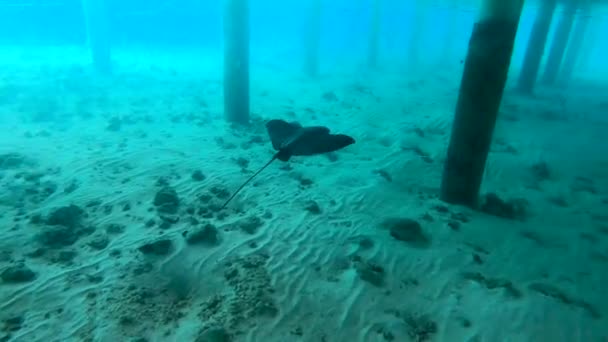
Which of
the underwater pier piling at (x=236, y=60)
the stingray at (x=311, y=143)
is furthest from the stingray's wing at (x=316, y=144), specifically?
the underwater pier piling at (x=236, y=60)

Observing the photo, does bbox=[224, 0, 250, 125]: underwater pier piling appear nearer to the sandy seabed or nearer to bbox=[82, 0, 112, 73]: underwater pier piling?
the sandy seabed

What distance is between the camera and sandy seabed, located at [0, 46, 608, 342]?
4.56 m

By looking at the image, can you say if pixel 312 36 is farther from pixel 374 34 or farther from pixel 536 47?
pixel 536 47

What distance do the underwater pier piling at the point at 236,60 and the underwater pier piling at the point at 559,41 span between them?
55.3 ft

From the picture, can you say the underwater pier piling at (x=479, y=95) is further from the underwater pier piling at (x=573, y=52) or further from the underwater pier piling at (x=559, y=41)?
the underwater pier piling at (x=573, y=52)

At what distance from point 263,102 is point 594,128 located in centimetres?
1231

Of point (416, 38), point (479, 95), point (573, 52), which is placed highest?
point (416, 38)

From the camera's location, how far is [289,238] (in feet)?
20.4

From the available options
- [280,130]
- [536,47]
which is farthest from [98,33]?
[536,47]

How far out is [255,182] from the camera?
8.40 m

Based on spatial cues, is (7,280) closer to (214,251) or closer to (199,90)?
(214,251)

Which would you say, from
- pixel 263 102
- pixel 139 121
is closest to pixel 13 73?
pixel 139 121

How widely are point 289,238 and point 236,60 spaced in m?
7.91

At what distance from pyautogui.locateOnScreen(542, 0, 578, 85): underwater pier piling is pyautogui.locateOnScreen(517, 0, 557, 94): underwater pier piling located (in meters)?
3.39
